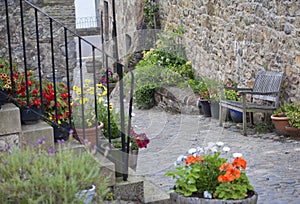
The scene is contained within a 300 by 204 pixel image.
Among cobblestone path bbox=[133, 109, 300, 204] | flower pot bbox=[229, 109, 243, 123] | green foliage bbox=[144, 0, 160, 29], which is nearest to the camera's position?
cobblestone path bbox=[133, 109, 300, 204]

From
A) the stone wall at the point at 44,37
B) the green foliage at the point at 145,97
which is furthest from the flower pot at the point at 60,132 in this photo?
the green foliage at the point at 145,97

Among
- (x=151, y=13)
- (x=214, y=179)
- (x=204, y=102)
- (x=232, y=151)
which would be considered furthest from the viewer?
(x=151, y=13)

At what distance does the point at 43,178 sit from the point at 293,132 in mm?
5119

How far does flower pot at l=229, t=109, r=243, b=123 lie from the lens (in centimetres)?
915

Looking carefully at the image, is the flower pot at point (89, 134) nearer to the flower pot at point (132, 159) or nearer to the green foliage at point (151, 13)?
the flower pot at point (132, 159)

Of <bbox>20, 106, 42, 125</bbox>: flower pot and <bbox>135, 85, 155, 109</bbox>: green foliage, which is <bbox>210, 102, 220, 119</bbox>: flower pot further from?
<bbox>20, 106, 42, 125</bbox>: flower pot

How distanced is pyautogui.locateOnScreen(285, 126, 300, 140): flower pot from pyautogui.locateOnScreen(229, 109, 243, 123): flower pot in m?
1.41

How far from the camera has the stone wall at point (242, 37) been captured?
313 inches

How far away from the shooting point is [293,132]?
7.71 metres

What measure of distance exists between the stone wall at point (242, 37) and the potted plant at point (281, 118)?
178mm

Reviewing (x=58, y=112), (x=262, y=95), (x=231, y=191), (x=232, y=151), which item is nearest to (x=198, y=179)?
(x=231, y=191)

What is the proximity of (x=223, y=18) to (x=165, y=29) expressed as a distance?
10.7 feet

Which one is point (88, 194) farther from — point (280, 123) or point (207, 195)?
point (280, 123)

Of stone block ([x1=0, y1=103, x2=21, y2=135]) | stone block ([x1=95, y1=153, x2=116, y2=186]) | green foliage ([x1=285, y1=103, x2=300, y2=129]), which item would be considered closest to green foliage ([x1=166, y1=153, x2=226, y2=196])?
stone block ([x1=95, y1=153, x2=116, y2=186])
